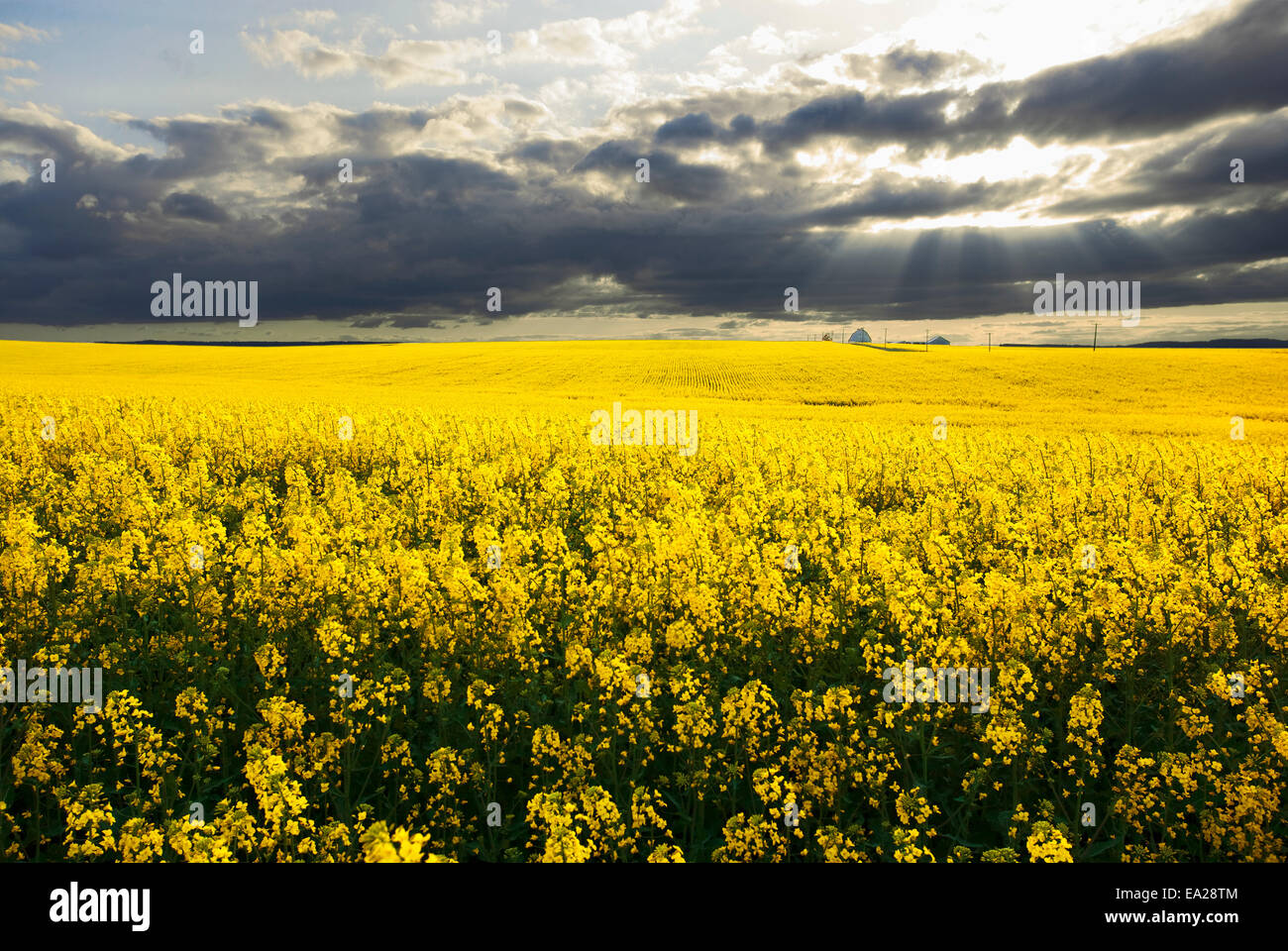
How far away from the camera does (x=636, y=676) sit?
462 cm

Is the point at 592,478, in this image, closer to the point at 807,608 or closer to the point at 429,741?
the point at 807,608

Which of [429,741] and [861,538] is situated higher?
[861,538]

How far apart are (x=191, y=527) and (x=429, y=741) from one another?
3827 mm

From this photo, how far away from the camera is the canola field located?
4.02m

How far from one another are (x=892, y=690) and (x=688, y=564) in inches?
89.4

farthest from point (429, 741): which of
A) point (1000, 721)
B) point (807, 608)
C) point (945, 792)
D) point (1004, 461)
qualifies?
point (1004, 461)

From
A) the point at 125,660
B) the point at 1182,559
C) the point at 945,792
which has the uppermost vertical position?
the point at 1182,559

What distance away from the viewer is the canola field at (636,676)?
13.2 ft

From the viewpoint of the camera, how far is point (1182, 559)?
7684 mm
